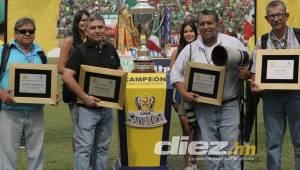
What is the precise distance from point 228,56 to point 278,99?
856 millimetres

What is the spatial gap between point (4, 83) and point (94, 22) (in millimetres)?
1012

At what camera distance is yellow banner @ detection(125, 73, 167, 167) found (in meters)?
6.24

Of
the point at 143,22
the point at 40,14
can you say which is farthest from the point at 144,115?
the point at 40,14

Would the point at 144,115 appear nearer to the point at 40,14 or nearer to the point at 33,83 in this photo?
the point at 33,83

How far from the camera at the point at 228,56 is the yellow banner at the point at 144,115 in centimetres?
107

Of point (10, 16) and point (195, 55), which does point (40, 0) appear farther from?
point (195, 55)

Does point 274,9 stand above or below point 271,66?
above

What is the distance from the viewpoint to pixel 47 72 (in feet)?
17.8

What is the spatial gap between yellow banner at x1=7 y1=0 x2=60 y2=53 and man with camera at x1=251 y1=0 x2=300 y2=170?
2.47 m

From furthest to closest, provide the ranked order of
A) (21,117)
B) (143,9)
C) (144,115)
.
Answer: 1. (143,9)
2. (144,115)
3. (21,117)

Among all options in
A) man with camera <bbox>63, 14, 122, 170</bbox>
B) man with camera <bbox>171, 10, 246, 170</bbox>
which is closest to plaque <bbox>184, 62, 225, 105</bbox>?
man with camera <bbox>171, 10, 246, 170</bbox>

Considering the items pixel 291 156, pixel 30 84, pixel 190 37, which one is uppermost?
Answer: pixel 190 37

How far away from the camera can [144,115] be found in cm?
626

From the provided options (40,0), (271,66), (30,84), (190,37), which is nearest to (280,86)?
(271,66)
